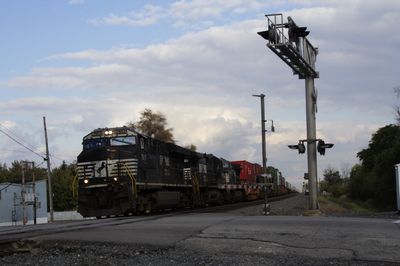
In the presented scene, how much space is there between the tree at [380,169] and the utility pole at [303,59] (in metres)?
37.5

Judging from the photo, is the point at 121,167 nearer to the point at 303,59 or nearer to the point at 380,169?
the point at 303,59

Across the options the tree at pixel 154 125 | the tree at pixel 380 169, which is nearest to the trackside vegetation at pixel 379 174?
the tree at pixel 380 169

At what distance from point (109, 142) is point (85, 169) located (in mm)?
→ 1739

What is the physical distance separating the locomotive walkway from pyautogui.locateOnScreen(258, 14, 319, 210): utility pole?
32.5 feet

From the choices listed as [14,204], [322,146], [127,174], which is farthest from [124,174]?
[14,204]

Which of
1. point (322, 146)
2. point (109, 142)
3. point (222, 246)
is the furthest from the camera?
point (322, 146)

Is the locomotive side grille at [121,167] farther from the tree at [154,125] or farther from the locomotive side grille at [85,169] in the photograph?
the tree at [154,125]

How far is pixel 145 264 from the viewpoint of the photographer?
33.6ft

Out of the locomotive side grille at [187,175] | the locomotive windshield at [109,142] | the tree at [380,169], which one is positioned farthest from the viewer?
the tree at [380,169]

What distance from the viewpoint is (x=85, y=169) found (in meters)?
25.4

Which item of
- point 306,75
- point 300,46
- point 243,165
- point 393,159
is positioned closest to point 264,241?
point 300,46

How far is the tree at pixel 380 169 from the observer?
68.3m

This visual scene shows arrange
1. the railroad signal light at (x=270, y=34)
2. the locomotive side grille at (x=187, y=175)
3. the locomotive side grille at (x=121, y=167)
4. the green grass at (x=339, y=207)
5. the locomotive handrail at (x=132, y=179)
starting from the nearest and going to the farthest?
the railroad signal light at (x=270, y=34)
the locomotive handrail at (x=132, y=179)
the locomotive side grille at (x=121, y=167)
the locomotive side grille at (x=187, y=175)
the green grass at (x=339, y=207)

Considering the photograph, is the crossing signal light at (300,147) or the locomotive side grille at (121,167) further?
the crossing signal light at (300,147)
